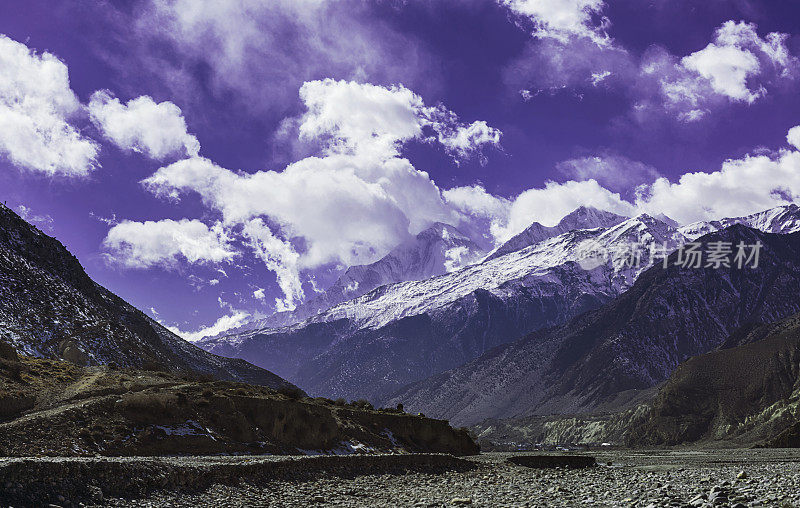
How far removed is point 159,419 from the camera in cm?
4319

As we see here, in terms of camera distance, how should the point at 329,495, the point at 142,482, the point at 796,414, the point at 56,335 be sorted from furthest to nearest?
1. the point at 796,414
2. the point at 56,335
3. the point at 329,495
4. the point at 142,482

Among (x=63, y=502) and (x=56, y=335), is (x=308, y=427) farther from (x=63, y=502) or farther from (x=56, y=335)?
(x=56, y=335)

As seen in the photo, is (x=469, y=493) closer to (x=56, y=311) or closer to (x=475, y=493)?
(x=475, y=493)

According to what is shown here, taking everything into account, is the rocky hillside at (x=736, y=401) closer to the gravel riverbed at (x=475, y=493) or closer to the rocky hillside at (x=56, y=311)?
the rocky hillside at (x=56, y=311)

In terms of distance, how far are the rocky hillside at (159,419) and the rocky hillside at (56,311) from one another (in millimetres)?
34709

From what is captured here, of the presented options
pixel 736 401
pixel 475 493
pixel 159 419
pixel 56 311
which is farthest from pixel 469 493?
pixel 736 401

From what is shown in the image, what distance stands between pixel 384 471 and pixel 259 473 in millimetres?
13369

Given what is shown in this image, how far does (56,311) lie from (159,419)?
72.8 metres

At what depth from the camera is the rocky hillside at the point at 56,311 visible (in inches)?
3622

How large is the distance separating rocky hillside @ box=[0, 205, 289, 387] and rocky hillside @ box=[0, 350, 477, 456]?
34.7 m

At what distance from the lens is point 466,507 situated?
30.8 meters

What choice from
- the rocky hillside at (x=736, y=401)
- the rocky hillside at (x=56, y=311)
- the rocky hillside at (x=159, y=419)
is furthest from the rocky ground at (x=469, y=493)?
the rocky hillside at (x=736, y=401)

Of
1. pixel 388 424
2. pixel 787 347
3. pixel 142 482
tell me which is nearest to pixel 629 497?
pixel 142 482

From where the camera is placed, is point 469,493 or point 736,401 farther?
point 736,401
